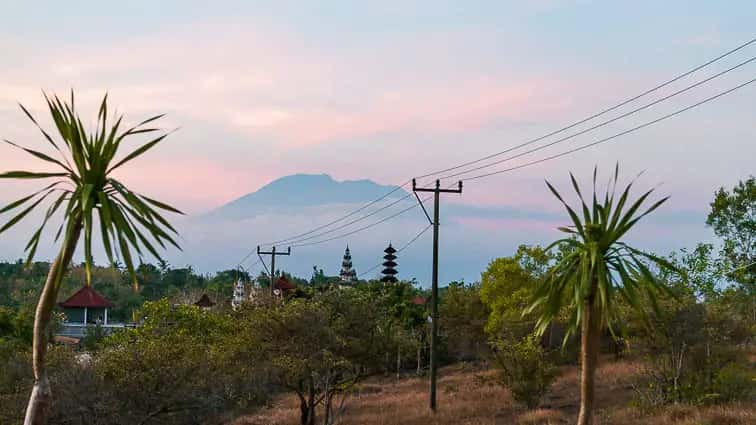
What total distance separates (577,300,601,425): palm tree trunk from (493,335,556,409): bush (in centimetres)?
2462

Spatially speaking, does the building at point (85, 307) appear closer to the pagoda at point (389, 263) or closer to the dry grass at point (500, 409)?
the pagoda at point (389, 263)

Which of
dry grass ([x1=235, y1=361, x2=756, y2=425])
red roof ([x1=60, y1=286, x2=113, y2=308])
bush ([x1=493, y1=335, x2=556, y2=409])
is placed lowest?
dry grass ([x1=235, y1=361, x2=756, y2=425])

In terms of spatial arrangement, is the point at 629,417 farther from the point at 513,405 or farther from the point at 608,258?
the point at 608,258

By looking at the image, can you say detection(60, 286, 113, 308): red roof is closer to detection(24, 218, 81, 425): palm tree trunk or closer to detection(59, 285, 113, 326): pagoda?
detection(59, 285, 113, 326): pagoda

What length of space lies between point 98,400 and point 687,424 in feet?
65.0

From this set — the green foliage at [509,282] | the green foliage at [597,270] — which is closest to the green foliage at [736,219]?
the green foliage at [509,282]

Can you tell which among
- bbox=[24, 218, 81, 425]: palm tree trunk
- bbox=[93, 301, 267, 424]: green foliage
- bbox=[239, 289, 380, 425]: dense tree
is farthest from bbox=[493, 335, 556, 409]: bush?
bbox=[24, 218, 81, 425]: palm tree trunk

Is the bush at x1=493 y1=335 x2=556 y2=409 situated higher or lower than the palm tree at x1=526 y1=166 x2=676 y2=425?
lower

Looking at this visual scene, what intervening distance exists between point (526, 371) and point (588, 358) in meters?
25.9

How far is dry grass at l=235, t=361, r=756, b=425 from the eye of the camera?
104 ft

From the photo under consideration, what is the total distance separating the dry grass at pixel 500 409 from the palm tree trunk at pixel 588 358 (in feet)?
56.4

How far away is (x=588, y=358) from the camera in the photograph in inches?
549

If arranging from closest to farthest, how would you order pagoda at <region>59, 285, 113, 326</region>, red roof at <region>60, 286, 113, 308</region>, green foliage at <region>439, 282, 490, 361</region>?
1. green foliage at <region>439, 282, 490, 361</region>
2. red roof at <region>60, 286, 113, 308</region>
3. pagoda at <region>59, 285, 113, 326</region>

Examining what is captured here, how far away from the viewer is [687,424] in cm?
2930
